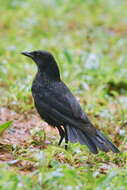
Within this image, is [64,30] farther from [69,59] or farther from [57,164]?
[57,164]

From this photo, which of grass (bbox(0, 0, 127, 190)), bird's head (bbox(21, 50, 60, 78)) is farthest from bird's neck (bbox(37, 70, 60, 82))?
grass (bbox(0, 0, 127, 190))

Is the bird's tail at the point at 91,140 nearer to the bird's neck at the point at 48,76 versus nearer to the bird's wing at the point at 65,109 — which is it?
the bird's wing at the point at 65,109

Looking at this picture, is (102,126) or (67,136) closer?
(67,136)

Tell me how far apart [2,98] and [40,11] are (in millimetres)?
5392

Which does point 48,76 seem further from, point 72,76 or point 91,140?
point 72,76

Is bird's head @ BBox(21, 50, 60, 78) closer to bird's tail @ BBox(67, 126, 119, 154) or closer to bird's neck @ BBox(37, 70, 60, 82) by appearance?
bird's neck @ BBox(37, 70, 60, 82)

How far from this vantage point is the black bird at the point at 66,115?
6078 mm

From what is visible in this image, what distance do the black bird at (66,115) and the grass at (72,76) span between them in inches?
6.2

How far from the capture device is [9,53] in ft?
33.6

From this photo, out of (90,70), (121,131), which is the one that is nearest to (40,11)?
(90,70)

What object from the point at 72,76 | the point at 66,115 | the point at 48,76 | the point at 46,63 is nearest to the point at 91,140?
the point at 66,115

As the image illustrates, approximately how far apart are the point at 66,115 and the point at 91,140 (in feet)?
1.16

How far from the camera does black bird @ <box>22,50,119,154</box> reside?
6078 millimetres

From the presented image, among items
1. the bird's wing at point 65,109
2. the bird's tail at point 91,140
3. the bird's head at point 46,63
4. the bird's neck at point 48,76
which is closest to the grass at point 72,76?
the bird's tail at point 91,140
